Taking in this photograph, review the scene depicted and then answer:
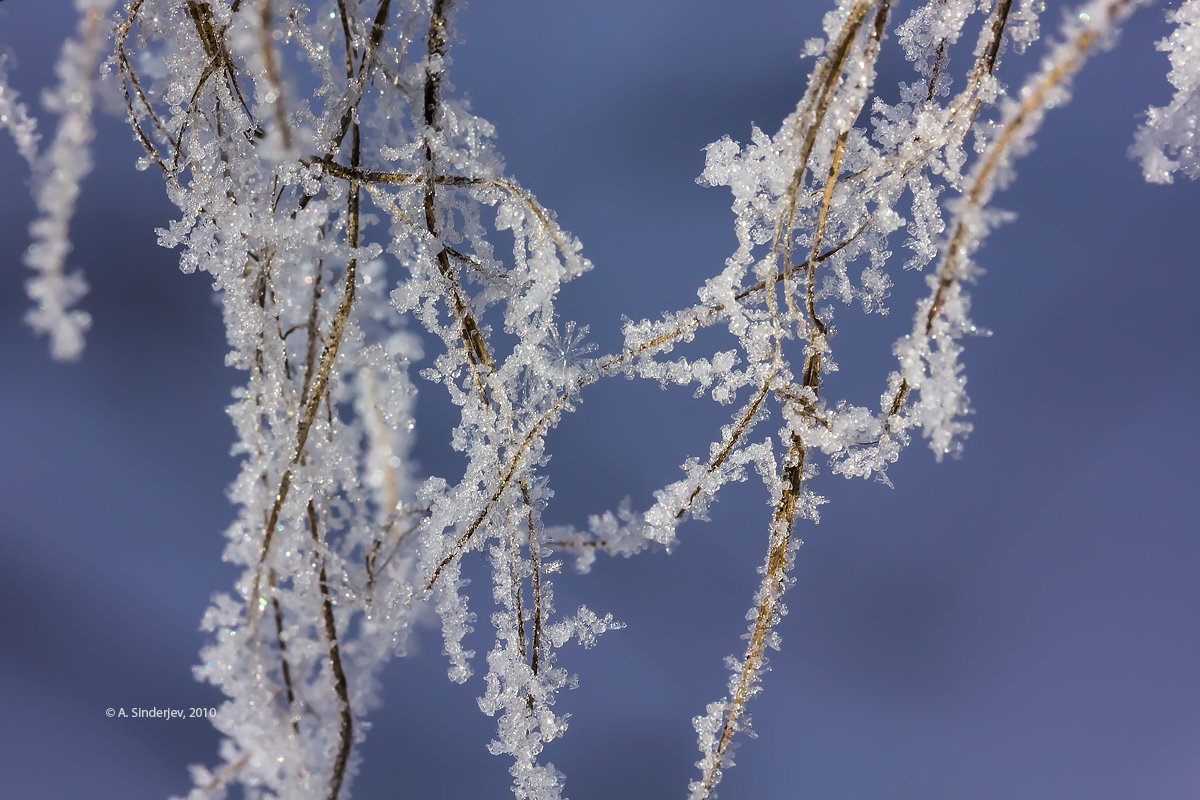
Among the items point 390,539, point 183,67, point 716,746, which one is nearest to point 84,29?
point 183,67

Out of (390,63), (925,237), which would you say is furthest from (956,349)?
(390,63)

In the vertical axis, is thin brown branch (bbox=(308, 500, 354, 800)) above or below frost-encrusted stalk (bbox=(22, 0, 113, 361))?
below

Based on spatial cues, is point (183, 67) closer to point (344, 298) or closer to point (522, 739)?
point (344, 298)

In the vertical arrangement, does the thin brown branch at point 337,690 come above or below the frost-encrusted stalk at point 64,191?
below

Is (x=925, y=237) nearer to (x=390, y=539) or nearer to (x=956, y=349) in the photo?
(x=956, y=349)

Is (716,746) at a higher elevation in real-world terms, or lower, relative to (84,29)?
lower

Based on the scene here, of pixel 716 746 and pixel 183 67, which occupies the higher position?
pixel 183 67

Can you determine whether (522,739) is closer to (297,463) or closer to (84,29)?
(297,463)
